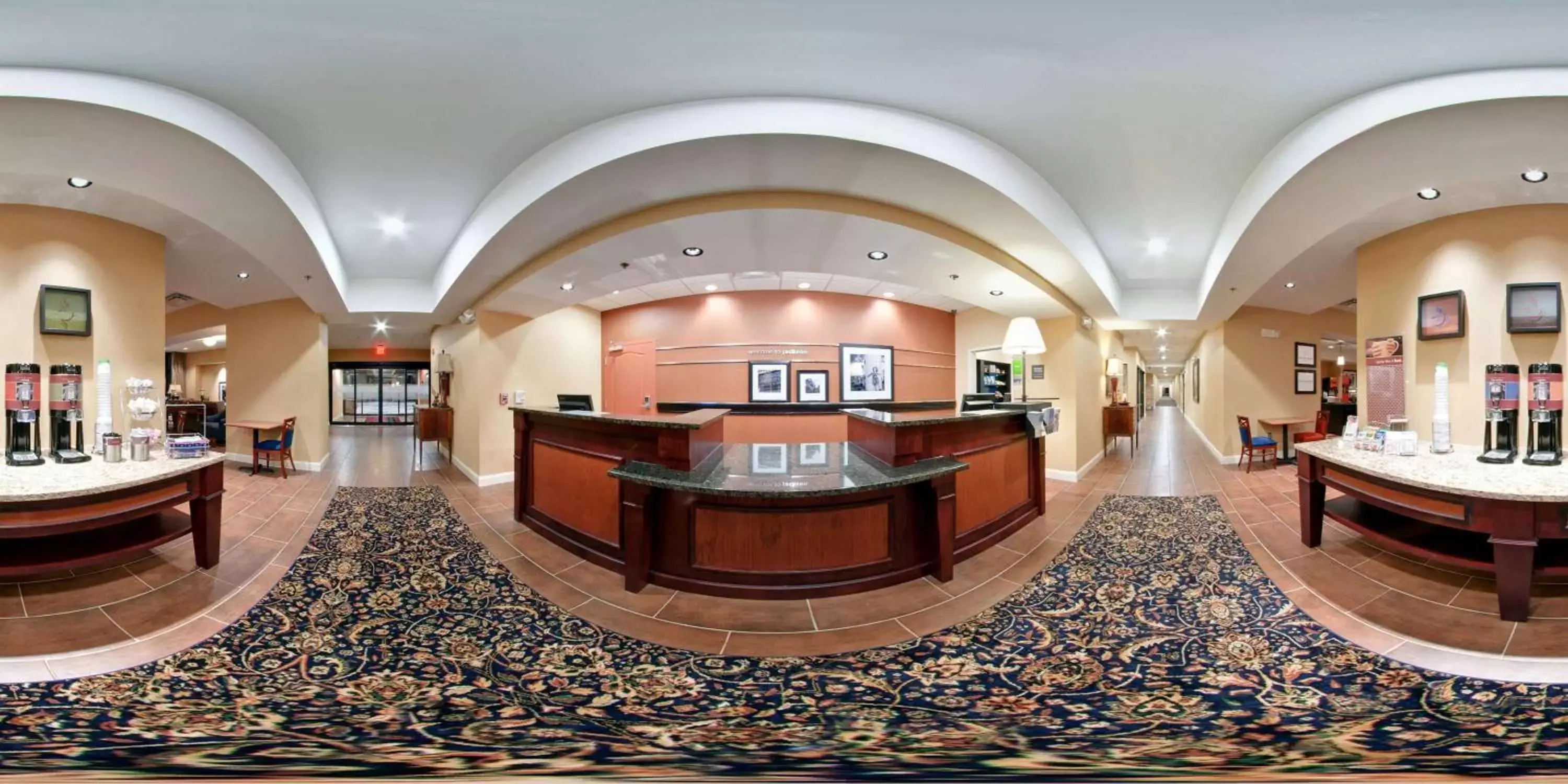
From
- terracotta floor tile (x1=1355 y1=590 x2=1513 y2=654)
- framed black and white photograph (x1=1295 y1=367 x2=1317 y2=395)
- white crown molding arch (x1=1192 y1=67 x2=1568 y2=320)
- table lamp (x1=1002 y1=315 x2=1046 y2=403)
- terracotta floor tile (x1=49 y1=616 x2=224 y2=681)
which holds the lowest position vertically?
terracotta floor tile (x1=49 y1=616 x2=224 y2=681)

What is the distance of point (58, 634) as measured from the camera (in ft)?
7.34

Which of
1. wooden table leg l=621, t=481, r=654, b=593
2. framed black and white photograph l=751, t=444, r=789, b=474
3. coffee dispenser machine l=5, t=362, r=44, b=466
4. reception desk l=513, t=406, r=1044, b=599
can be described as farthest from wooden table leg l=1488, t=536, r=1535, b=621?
coffee dispenser machine l=5, t=362, r=44, b=466

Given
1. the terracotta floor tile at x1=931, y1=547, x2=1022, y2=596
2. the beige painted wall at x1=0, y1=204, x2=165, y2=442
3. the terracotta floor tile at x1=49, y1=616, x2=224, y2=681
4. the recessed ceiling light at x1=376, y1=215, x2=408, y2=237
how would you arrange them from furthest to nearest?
the recessed ceiling light at x1=376, y1=215, x2=408, y2=237 < the beige painted wall at x1=0, y1=204, x2=165, y2=442 < the terracotta floor tile at x1=931, y1=547, x2=1022, y2=596 < the terracotta floor tile at x1=49, y1=616, x2=224, y2=681

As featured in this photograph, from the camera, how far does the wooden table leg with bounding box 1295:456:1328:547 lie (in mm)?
3275

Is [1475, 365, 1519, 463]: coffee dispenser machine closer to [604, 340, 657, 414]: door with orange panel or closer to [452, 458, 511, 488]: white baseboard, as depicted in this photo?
[604, 340, 657, 414]: door with orange panel

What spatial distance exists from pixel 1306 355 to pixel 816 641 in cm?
941

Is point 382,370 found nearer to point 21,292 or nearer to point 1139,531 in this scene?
point 21,292

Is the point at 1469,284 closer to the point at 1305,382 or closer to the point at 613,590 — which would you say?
the point at 1305,382

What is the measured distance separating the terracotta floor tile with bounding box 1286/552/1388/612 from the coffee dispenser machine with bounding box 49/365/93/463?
6.49 m

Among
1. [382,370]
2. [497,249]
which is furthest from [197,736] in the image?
[382,370]

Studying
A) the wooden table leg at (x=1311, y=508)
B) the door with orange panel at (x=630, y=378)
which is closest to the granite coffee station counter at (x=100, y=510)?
the door with orange panel at (x=630, y=378)

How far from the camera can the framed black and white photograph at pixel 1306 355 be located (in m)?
7.84

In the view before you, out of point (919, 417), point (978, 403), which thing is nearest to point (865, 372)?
point (978, 403)

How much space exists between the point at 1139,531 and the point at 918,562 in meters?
1.73
